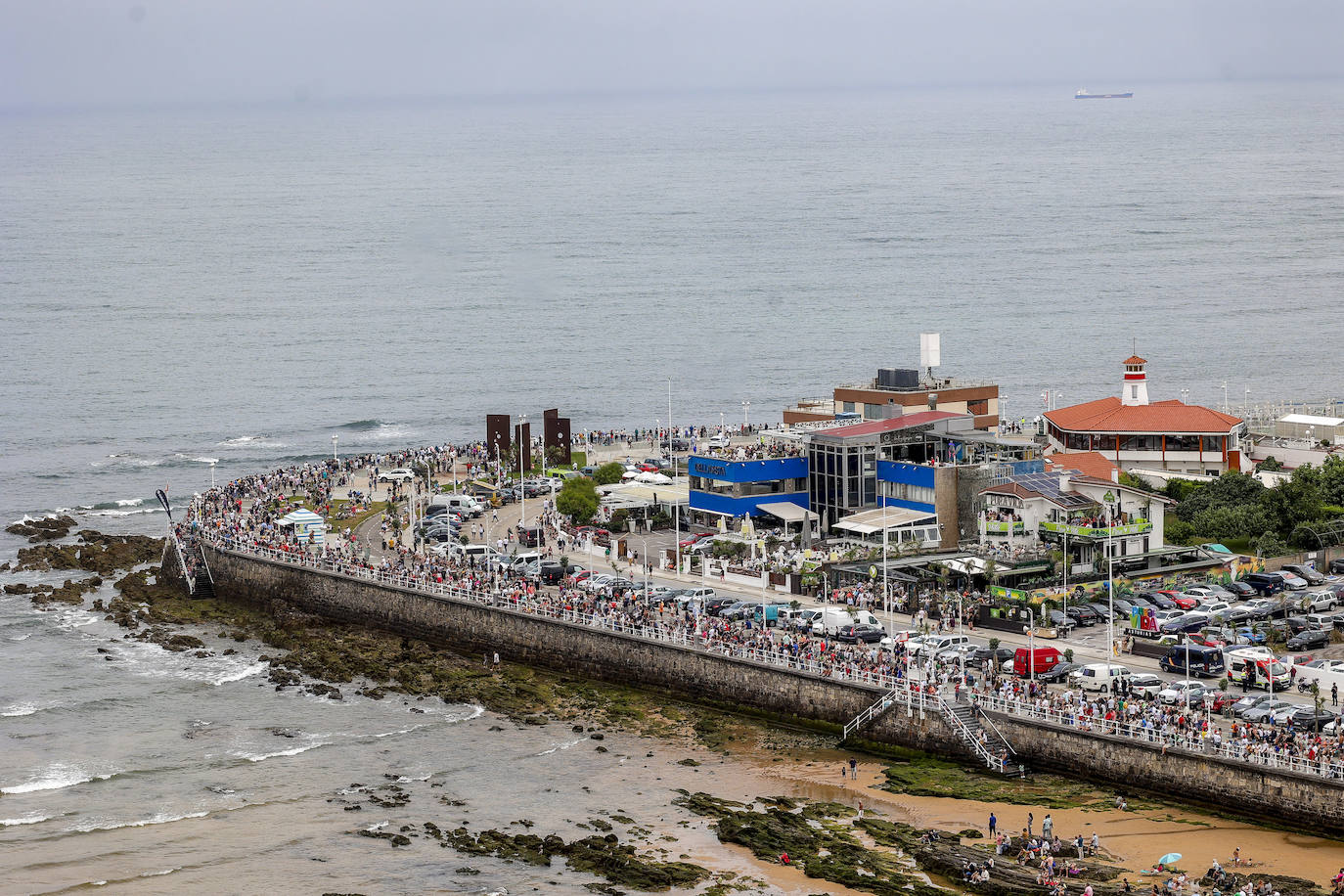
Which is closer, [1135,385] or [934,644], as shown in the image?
[934,644]

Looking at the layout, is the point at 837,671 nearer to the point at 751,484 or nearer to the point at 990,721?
the point at 990,721

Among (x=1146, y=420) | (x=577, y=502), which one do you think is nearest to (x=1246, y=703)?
(x=577, y=502)

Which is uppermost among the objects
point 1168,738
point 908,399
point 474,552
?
point 908,399

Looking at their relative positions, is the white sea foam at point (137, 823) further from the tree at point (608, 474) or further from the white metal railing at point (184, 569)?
the tree at point (608, 474)

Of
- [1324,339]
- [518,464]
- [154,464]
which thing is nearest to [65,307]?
[154,464]

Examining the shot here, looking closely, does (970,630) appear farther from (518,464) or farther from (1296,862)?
(518,464)

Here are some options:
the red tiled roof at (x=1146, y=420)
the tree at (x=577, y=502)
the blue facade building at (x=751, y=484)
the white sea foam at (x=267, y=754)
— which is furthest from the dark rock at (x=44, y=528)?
the red tiled roof at (x=1146, y=420)

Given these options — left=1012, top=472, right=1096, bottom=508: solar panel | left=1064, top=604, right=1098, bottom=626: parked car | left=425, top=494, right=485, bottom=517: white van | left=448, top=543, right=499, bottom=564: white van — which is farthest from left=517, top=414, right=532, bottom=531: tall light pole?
left=1064, top=604, right=1098, bottom=626: parked car
